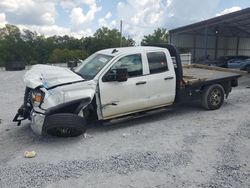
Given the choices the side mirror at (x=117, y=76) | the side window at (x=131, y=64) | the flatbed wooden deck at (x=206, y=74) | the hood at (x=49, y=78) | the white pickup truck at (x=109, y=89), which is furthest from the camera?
the flatbed wooden deck at (x=206, y=74)

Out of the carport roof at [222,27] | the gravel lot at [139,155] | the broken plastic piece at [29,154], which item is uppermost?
the carport roof at [222,27]

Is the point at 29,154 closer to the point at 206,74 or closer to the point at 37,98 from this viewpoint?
the point at 37,98

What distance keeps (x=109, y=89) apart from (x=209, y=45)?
1169 inches

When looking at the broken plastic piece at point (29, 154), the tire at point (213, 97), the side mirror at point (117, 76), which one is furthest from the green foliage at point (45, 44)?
the broken plastic piece at point (29, 154)

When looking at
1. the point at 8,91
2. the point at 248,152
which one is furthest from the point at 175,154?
the point at 8,91

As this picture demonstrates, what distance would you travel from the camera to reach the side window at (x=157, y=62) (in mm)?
7156

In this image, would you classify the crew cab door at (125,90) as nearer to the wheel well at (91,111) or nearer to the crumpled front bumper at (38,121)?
the wheel well at (91,111)

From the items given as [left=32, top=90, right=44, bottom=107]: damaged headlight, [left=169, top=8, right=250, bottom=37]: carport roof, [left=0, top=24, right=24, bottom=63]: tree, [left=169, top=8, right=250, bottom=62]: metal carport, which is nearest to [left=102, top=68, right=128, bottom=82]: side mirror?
[left=32, top=90, right=44, bottom=107]: damaged headlight

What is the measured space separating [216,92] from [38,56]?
70.4 meters

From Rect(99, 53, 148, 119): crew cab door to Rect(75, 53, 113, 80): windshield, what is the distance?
0.27 meters

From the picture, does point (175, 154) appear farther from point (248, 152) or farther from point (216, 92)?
point (216, 92)

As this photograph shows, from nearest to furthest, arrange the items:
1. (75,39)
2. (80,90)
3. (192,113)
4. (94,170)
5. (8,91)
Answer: (94,170) < (80,90) < (192,113) < (8,91) < (75,39)

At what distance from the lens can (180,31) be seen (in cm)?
2911

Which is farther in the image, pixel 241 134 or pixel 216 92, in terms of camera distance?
pixel 216 92
